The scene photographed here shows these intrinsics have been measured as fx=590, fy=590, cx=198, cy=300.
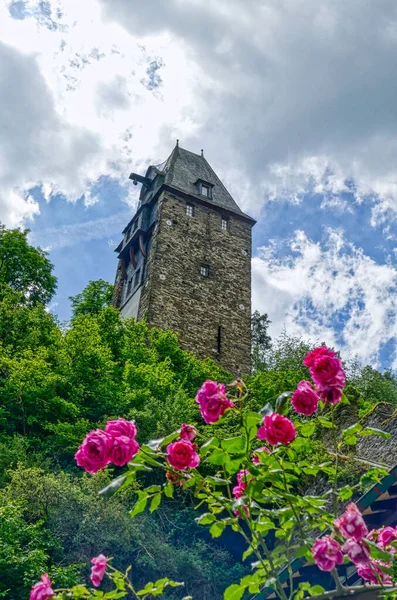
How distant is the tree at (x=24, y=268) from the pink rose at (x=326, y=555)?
23.0 meters

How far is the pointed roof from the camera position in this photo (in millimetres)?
28062

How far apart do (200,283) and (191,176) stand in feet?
23.4

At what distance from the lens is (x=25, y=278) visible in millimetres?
25328

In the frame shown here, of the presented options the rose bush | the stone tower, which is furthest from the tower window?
the rose bush

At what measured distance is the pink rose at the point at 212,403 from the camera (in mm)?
3258

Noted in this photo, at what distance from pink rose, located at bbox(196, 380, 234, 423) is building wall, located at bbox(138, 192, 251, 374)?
1953 cm

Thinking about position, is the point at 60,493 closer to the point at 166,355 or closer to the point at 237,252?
the point at 166,355

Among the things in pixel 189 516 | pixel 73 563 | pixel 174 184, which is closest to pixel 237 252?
pixel 174 184

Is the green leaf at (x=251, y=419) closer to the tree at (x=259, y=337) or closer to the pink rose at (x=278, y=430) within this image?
the pink rose at (x=278, y=430)

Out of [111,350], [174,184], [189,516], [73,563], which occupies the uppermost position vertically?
[174,184]

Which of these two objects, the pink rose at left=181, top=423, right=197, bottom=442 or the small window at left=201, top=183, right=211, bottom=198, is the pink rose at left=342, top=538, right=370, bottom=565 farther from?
the small window at left=201, top=183, right=211, bottom=198

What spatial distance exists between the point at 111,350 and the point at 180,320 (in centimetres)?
578

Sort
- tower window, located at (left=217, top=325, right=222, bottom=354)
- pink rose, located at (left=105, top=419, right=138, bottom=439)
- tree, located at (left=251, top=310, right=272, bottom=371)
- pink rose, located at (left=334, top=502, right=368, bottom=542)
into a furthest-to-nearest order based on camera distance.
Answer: tree, located at (left=251, top=310, right=272, bottom=371) < tower window, located at (left=217, top=325, right=222, bottom=354) < pink rose, located at (left=105, top=419, right=138, bottom=439) < pink rose, located at (left=334, top=502, right=368, bottom=542)

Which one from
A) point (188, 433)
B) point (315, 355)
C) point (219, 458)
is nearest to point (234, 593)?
point (219, 458)
